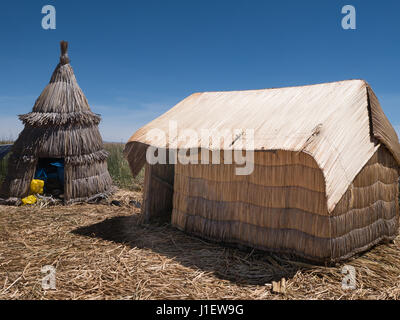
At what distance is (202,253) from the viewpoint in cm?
520

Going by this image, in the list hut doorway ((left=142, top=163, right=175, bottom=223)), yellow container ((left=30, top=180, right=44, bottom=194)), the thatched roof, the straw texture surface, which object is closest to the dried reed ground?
the straw texture surface

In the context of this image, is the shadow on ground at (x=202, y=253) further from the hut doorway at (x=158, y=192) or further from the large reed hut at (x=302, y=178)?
the hut doorway at (x=158, y=192)

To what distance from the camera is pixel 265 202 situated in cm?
491

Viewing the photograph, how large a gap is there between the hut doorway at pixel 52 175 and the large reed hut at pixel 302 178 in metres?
4.54

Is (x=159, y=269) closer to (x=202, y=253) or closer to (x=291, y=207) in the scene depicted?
(x=202, y=253)

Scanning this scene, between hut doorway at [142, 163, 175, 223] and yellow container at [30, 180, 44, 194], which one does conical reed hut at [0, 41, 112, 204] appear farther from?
hut doorway at [142, 163, 175, 223]

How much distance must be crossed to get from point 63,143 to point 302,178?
6.59 m

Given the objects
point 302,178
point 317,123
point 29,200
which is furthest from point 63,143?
point 317,123
